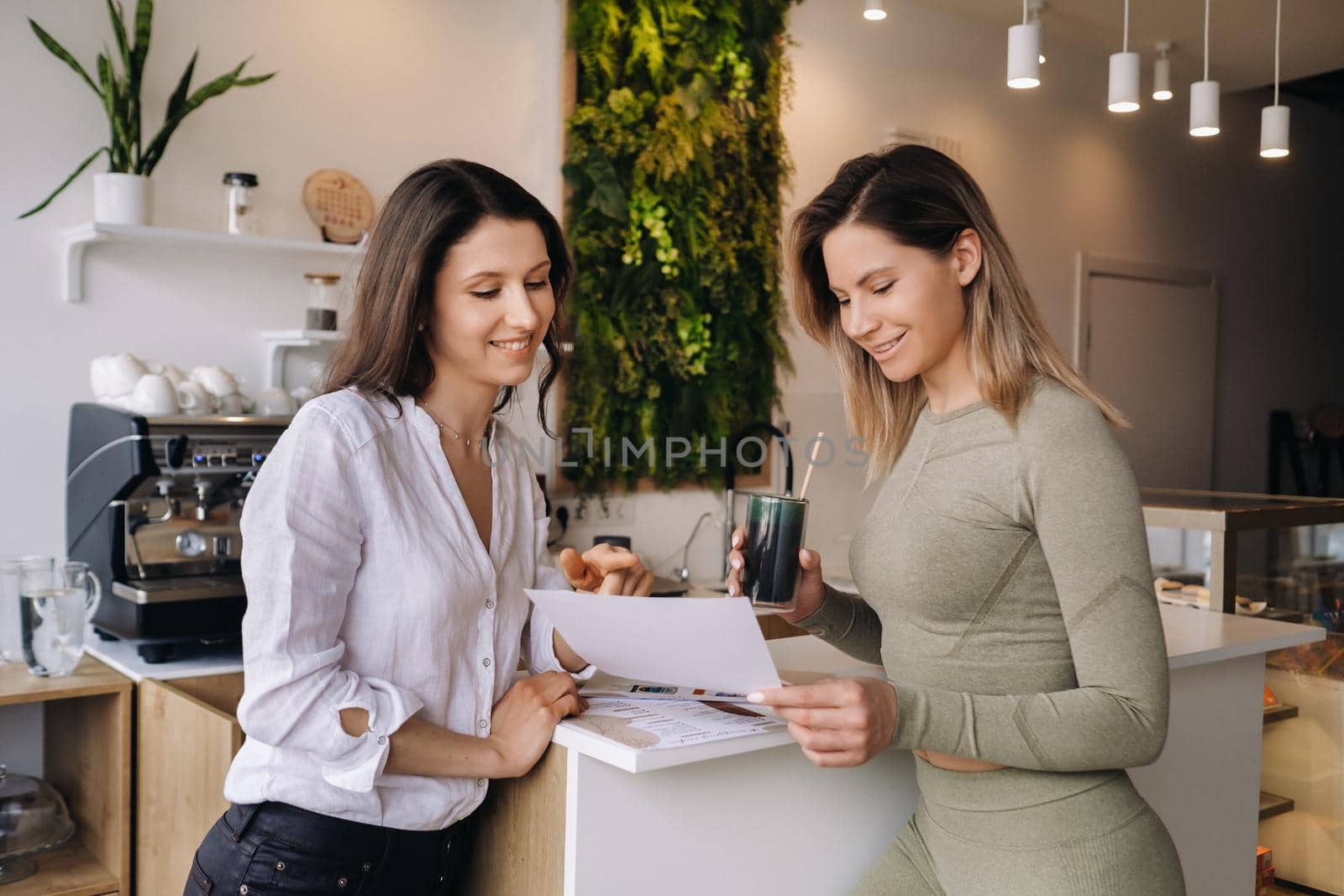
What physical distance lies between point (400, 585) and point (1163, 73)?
4.48 m

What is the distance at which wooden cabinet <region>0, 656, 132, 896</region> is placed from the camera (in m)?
2.29

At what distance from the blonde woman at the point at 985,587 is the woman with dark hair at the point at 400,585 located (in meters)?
0.33

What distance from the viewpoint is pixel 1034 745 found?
124 centimetres

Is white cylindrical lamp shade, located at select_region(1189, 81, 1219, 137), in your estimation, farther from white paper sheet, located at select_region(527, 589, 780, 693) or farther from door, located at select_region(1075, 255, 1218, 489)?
white paper sheet, located at select_region(527, 589, 780, 693)

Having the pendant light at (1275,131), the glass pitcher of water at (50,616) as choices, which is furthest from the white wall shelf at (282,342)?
the pendant light at (1275,131)

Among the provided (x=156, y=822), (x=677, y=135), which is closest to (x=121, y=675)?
(x=156, y=822)

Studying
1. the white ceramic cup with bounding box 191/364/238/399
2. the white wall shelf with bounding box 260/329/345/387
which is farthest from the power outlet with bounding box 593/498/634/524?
the white ceramic cup with bounding box 191/364/238/399

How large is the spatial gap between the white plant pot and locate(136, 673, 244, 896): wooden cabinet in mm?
1096

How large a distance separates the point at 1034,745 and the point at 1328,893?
6.83 ft

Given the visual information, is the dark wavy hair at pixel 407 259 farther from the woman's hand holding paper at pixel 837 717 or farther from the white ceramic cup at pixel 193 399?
the white ceramic cup at pixel 193 399

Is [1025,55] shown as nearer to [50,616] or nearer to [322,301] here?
[322,301]

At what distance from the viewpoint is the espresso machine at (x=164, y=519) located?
2.39 m

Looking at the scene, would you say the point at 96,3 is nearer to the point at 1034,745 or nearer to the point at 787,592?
the point at 787,592

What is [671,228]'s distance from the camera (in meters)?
3.79
